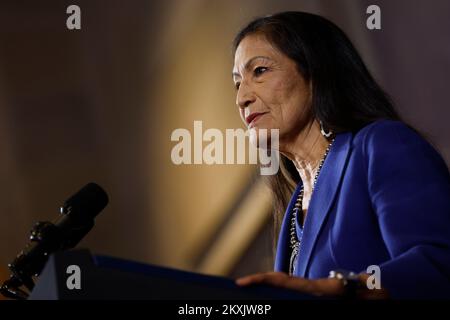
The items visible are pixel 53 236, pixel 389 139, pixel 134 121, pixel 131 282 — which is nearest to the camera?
pixel 131 282

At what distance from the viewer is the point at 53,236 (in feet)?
2.97

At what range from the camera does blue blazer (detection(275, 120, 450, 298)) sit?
0.93m

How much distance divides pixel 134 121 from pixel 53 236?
1.16 meters

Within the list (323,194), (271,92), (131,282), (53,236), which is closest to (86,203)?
(53,236)

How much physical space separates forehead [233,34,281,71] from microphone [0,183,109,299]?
0.51m

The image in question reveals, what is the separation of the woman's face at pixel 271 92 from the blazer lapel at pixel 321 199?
148mm

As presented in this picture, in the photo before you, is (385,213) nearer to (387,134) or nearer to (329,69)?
(387,134)

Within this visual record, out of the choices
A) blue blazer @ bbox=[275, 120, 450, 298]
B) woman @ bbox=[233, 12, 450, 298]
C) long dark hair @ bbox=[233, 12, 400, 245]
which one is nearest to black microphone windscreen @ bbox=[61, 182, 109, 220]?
woman @ bbox=[233, 12, 450, 298]

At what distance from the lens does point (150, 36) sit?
82.0 inches

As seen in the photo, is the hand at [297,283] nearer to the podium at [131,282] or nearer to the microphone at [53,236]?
the podium at [131,282]
